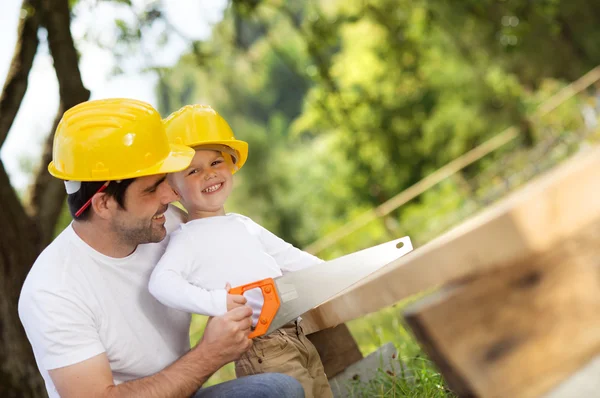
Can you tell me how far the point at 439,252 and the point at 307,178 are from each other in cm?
3957

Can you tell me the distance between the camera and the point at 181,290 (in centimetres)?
284

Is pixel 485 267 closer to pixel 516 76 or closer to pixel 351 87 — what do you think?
pixel 516 76

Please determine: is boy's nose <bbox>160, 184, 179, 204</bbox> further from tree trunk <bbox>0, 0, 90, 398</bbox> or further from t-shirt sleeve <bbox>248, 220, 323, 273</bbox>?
tree trunk <bbox>0, 0, 90, 398</bbox>

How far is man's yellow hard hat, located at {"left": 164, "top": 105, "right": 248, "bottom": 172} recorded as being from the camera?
10.9 feet

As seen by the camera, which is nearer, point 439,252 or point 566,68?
point 439,252

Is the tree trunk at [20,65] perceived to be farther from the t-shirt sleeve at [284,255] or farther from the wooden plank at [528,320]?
the wooden plank at [528,320]

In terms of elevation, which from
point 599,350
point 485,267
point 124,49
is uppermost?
point 124,49

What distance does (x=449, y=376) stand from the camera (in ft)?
4.75

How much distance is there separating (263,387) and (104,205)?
100 centimetres

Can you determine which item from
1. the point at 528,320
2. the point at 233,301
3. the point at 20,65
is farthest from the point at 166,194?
the point at 20,65

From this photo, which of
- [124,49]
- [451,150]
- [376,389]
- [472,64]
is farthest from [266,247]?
[451,150]

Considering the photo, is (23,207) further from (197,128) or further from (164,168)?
(164,168)

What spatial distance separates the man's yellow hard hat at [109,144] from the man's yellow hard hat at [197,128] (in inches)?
11.3

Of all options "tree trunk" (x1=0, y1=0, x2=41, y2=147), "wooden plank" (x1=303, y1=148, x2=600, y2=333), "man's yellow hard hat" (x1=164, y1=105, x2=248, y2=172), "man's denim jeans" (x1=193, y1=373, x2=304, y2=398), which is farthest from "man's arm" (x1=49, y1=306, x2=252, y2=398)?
"tree trunk" (x1=0, y1=0, x2=41, y2=147)
